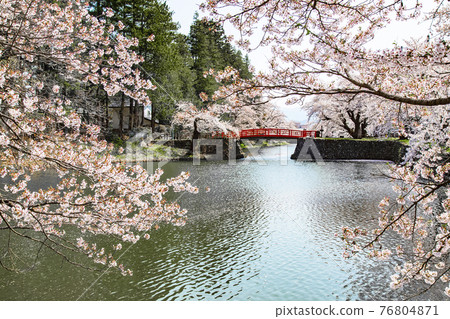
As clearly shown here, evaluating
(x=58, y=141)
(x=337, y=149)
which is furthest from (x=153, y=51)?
(x=58, y=141)

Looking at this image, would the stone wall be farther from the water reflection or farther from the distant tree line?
the water reflection

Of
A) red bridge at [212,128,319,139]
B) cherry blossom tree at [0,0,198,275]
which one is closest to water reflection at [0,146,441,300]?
cherry blossom tree at [0,0,198,275]

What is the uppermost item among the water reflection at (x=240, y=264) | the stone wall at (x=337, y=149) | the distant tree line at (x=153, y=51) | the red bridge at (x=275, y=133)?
the distant tree line at (x=153, y=51)

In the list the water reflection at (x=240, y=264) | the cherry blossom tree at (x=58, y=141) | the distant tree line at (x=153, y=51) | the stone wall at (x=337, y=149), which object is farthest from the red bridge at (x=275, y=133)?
the cherry blossom tree at (x=58, y=141)

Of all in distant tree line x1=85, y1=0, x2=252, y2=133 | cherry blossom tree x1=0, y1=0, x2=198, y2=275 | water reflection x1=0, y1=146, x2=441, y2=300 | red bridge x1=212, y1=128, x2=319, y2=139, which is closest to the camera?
cherry blossom tree x1=0, y1=0, x2=198, y2=275

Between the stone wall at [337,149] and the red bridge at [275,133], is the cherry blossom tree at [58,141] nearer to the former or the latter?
the stone wall at [337,149]

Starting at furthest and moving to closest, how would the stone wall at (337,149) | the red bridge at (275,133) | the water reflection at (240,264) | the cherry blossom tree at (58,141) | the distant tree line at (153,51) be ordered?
the red bridge at (275,133) < the stone wall at (337,149) < the distant tree line at (153,51) < the water reflection at (240,264) < the cherry blossom tree at (58,141)

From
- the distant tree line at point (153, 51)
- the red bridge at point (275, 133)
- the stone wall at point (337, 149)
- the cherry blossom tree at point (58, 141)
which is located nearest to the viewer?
the cherry blossom tree at point (58, 141)

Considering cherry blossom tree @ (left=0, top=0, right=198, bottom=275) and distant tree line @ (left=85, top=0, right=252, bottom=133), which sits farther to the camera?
distant tree line @ (left=85, top=0, right=252, bottom=133)

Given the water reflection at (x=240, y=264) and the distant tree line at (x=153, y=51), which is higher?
the distant tree line at (x=153, y=51)

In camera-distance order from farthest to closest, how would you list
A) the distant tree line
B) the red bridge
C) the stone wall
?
1. the red bridge
2. the stone wall
3. the distant tree line

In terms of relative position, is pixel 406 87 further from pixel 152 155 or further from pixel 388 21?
pixel 152 155

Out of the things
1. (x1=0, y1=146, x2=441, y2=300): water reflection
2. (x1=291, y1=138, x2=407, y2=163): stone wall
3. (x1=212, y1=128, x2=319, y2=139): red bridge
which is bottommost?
(x1=0, y1=146, x2=441, y2=300): water reflection

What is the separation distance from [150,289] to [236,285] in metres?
1.34
